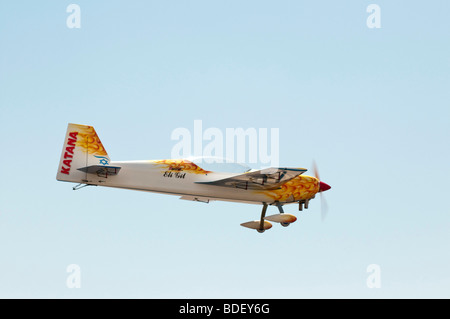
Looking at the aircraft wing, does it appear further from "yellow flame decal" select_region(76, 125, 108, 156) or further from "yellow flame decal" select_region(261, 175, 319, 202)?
"yellow flame decal" select_region(76, 125, 108, 156)

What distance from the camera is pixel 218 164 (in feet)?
122

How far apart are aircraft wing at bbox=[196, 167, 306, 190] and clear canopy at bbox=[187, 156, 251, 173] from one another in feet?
1.19

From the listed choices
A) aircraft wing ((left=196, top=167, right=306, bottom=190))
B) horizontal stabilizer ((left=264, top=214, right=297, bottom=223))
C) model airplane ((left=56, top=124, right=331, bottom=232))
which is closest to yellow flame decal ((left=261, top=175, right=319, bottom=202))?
model airplane ((left=56, top=124, right=331, bottom=232))

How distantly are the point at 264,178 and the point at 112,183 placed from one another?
5769 millimetres

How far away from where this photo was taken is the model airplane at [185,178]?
3597 cm

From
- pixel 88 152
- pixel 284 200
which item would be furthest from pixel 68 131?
pixel 284 200

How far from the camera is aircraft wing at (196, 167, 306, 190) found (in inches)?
1449

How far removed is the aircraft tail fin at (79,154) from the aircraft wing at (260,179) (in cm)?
418

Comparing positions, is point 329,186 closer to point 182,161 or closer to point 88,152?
point 182,161

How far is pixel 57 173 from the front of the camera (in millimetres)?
35844

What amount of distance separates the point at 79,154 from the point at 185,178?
13.3 ft

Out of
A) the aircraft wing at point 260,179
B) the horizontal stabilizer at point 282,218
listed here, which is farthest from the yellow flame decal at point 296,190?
the horizontal stabilizer at point 282,218

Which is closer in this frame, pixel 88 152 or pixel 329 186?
pixel 88 152

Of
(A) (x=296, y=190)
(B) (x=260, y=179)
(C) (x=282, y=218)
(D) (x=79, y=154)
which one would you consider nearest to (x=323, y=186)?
(A) (x=296, y=190)
